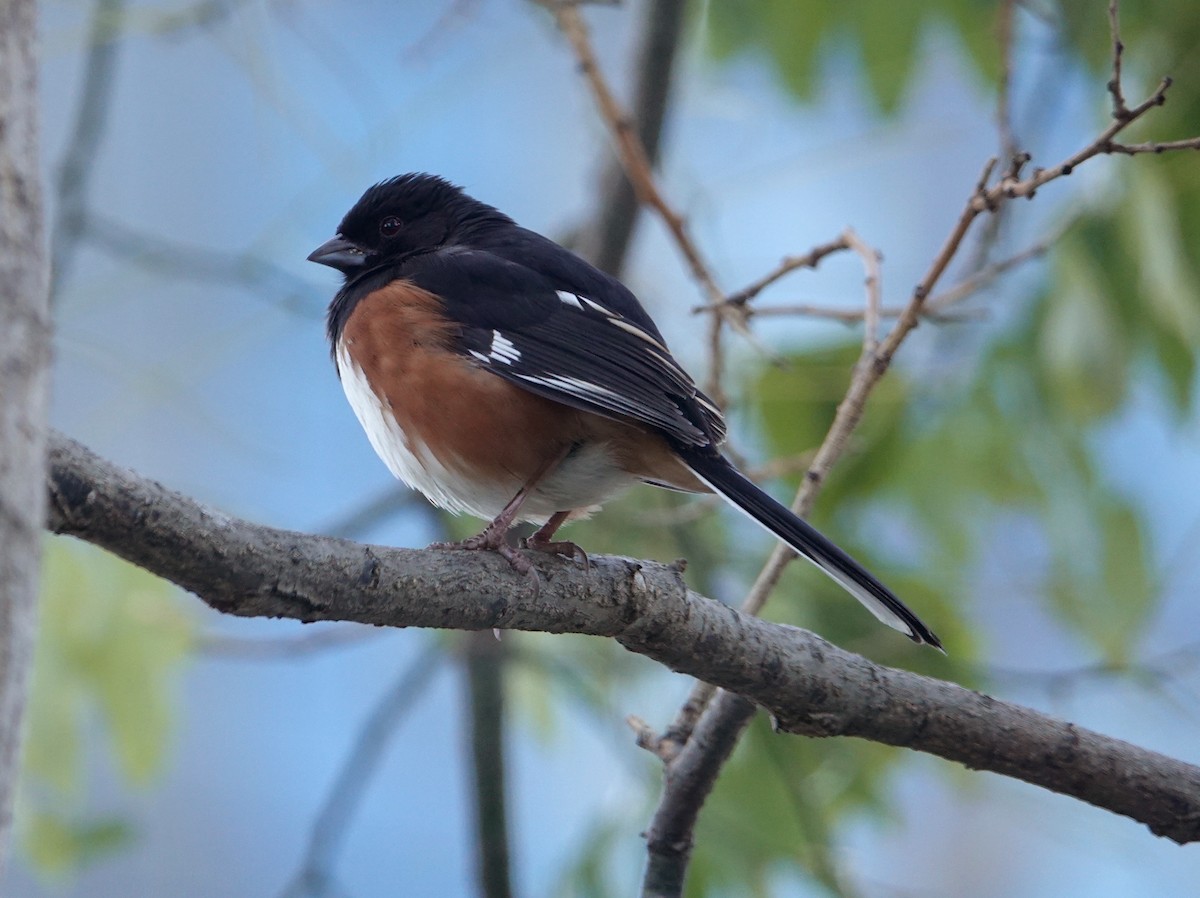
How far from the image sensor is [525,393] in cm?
229

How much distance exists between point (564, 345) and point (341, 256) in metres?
0.74

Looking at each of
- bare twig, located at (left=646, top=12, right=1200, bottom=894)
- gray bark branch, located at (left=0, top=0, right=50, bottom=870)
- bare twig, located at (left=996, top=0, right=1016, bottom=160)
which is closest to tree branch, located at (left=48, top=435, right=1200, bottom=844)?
bare twig, located at (left=646, top=12, right=1200, bottom=894)

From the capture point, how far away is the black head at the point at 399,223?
285 cm

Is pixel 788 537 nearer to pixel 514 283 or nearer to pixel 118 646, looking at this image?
pixel 514 283

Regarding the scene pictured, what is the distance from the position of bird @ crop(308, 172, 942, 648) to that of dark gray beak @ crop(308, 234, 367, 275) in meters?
0.26

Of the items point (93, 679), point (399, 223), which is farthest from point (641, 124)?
point (93, 679)

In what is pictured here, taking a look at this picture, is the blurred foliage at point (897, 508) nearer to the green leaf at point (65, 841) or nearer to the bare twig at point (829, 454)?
the green leaf at point (65, 841)

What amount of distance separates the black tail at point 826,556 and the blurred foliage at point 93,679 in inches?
54.4

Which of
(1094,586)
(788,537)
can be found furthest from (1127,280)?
(788,537)

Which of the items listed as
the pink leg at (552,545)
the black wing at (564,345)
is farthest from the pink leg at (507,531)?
the black wing at (564,345)

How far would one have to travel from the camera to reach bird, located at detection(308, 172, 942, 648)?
7.36 feet

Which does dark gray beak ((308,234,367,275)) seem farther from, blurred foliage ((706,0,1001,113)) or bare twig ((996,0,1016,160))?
bare twig ((996,0,1016,160))

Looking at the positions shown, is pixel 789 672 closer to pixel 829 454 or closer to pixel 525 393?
pixel 829 454

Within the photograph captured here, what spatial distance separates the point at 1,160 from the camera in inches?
33.0
